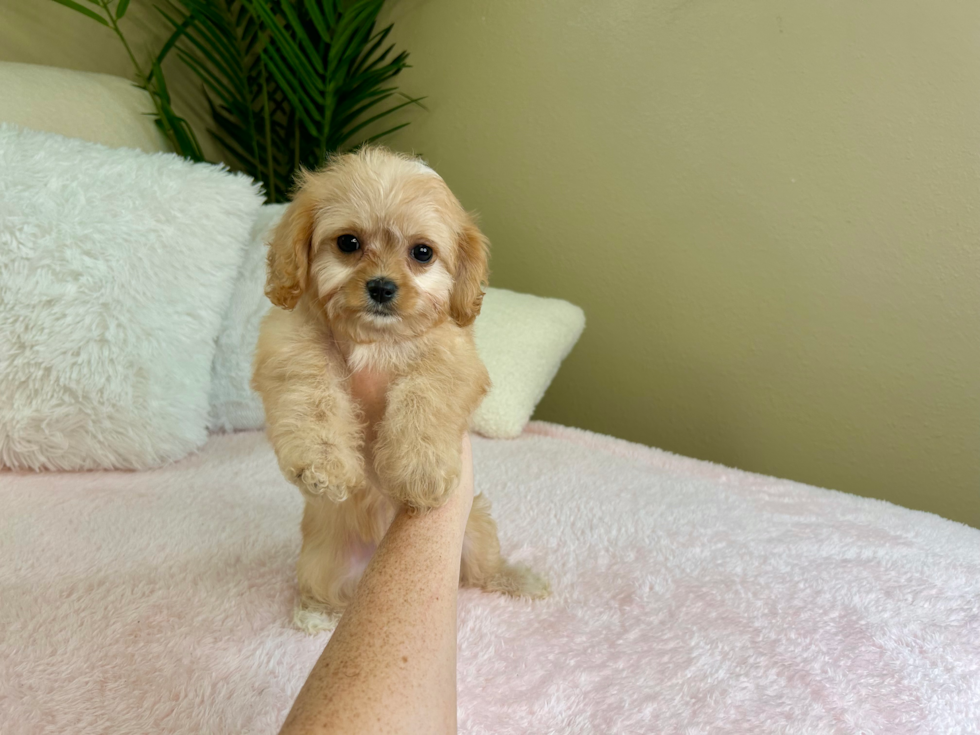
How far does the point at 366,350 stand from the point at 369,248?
18cm

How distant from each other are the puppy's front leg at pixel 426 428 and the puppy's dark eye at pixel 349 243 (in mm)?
230

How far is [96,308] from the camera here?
169 cm

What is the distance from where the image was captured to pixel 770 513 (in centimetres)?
172

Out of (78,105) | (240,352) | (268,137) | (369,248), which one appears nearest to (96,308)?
(240,352)

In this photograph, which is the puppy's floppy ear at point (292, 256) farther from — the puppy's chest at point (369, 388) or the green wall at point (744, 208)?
the green wall at point (744, 208)

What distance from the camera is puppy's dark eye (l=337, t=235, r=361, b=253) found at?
1.14 metres

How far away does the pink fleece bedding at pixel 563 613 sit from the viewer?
99cm

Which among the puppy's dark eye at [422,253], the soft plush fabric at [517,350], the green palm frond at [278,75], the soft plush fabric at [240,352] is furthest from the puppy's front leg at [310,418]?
the green palm frond at [278,75]

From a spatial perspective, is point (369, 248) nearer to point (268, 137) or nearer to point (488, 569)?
point (488, 569)

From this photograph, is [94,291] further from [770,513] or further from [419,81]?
[770,513]

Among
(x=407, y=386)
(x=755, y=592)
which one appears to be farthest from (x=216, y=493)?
(x=755, y=592)

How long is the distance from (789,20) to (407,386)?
180 centimetres

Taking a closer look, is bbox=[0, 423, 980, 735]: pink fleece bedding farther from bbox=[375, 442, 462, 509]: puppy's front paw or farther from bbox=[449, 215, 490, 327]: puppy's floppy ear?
bbox=[449, 215, 490, 327]: puppy's floppy ear

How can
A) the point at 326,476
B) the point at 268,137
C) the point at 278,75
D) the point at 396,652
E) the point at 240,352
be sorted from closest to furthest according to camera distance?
the point at 396,652 → the point at 326,476 → the point at 240,352 → the point at 278,75 → the point at 268,137
